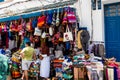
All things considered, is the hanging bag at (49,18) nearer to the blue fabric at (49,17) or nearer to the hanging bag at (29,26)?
the blue fabric at (49,17)

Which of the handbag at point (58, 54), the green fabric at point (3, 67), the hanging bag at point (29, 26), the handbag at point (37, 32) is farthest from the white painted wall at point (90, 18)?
the green fabric at point (3, 67)

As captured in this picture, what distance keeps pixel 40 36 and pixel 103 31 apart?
3360 millimetres

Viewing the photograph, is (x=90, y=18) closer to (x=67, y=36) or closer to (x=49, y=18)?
(x=67, y=36)

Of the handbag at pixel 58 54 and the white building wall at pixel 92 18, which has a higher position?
the white building wall at pixel 92 18

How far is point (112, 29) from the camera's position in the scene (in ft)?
38.3

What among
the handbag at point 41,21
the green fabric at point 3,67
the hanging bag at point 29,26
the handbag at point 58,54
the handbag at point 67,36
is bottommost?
the handbag at point 58,54

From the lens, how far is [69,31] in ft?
40.5

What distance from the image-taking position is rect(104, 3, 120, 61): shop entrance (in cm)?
1150

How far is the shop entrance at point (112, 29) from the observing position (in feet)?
37.7

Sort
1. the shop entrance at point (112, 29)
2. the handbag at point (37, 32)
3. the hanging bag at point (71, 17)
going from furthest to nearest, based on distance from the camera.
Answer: the handbag at point (37, 32)
the hanging bag at point (71, 17)
the shop entrance at point (112, 29)

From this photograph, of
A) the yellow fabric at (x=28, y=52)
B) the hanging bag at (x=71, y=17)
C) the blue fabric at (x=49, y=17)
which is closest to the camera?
the hanging bag at (x=71, y=17)

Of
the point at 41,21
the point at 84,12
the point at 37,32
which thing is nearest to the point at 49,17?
the point at 41,21

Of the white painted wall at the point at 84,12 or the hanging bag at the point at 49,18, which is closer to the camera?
the white painted wall at the point at 84,12

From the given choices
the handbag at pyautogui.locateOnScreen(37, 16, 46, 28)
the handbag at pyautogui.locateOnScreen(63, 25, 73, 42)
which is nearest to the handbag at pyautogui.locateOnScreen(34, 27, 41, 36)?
the handbag at pyautogui.locateOnScreen(37, 16, 46, 28)
